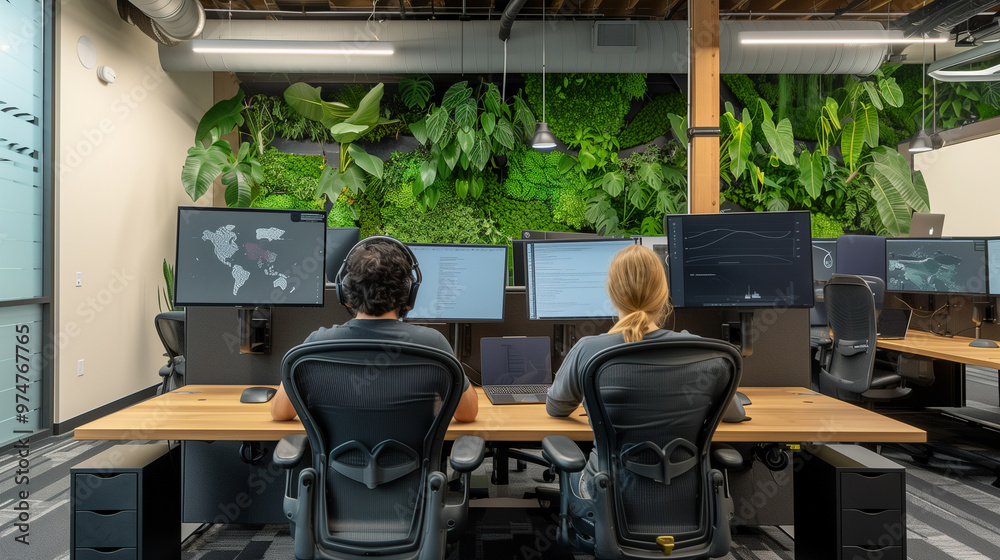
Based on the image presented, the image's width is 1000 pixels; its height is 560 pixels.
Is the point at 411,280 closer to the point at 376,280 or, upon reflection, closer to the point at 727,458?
the point at 376,280

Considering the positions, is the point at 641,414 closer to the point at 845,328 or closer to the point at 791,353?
the point at 791,353

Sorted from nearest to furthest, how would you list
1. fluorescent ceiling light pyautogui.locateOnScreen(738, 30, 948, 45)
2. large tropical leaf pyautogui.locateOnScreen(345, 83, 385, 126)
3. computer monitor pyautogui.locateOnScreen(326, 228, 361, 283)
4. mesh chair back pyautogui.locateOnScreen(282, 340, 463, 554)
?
mesh chair back pyautogui.locateOnScreen(282, 340, 463, 554) → computer monitor pyautogui.locateOnScreen(326, 228, 361, 283) → fluorescent ceiling light pyautogui.locateOnScreen(738, 30, 948, 45) → large tropical leaf pyautogui.locateOnScreen(345, 83, 385, 126)

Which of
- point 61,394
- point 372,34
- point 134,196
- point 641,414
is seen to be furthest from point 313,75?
point 641,414

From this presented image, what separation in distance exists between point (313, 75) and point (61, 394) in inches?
154

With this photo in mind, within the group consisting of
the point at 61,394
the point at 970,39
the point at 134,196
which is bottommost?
the point at 61,394

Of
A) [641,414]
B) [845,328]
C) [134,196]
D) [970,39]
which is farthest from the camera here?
[970,39]

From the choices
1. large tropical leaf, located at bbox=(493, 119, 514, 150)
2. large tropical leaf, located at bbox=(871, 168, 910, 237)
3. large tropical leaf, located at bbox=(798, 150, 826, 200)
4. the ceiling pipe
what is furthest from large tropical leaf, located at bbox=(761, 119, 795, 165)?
the ceiling pipe

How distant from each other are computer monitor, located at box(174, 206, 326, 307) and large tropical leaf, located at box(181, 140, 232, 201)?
331 centimetres

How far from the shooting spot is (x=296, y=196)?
5.91 meters

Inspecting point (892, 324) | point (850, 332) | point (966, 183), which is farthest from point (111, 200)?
point (966, 183)

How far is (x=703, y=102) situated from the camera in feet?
13.2

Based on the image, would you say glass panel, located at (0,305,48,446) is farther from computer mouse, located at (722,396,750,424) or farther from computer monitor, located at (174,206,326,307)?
computer mouse, located at (722,396,750,424)

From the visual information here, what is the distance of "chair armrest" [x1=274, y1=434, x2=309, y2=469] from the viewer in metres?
1.33

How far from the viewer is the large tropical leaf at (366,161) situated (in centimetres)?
548
